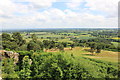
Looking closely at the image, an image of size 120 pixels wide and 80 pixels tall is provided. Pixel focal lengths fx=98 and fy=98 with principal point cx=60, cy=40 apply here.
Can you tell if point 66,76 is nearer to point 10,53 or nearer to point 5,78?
point 5,78

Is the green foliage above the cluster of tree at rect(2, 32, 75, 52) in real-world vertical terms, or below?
below

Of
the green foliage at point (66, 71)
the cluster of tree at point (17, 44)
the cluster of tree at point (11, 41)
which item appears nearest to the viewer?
the green foliage at point (66, 71)

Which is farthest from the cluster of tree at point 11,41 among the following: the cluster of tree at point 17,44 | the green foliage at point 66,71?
the green foliage at point 66,71

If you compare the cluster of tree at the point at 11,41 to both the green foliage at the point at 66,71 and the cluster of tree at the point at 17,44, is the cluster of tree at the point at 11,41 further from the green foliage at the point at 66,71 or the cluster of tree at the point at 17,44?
the green foliage at the point at 66,71

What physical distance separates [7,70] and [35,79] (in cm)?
336

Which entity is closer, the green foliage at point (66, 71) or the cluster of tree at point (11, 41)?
the green foliage at point (66, 71)

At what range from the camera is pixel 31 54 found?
51.8 feet

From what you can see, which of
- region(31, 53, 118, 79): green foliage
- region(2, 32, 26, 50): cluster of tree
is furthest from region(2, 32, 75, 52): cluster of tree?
region(31, 53, 118, 79): green foliage

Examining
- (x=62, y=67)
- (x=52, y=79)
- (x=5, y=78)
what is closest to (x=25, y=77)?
(x=5, y=78)

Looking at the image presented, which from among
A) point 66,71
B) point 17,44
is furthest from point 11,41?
point 66,71

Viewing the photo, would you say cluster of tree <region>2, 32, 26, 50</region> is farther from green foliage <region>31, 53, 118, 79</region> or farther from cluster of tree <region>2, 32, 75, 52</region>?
green foliage <region>31, 53, 118, 79</region>

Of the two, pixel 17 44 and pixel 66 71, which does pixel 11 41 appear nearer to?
pixel 17 44

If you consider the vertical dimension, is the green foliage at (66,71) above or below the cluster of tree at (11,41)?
below

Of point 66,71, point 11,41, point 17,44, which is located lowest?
point 66,71
